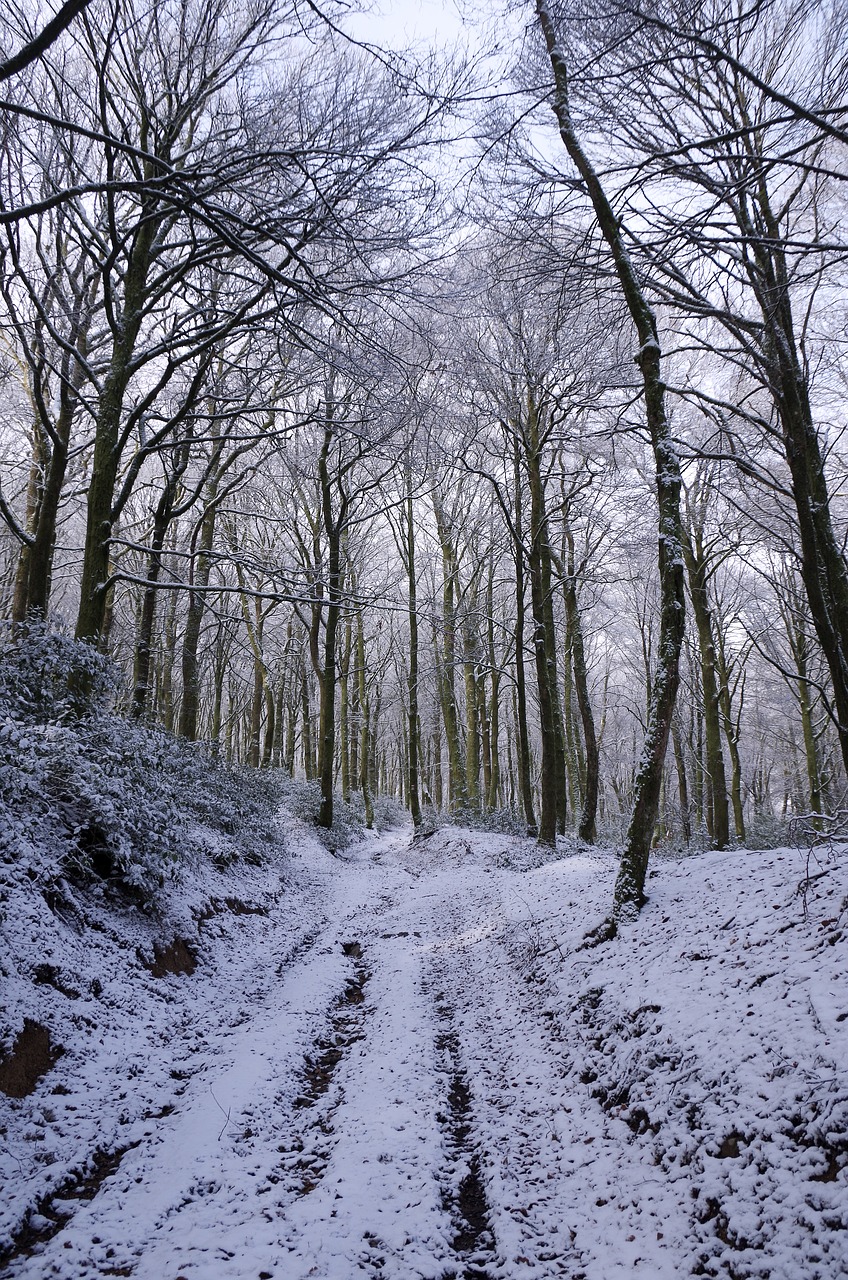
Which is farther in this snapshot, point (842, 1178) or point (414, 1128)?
point (414, 1128)

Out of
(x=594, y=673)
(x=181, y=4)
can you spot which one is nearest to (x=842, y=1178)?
(x=181, y=4)

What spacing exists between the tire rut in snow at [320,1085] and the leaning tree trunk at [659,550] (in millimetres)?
2615

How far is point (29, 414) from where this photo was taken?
1343cm

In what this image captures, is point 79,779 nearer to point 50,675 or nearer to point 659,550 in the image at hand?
point 50,675

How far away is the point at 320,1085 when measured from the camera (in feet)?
14.1

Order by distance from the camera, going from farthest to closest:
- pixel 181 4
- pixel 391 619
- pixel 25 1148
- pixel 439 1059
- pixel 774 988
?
pixel 391 619 < pixel 181 4 < pixel 439 1059 < pixel 774 988 < pixel 25 1148

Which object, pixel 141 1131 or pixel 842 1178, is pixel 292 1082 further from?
pixel 842 1178

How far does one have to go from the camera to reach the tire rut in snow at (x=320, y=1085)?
3.34m

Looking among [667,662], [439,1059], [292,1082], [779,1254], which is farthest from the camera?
[667,662]

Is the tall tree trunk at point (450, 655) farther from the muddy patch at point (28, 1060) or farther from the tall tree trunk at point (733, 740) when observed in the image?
the muddy patch at point (28, 1060)

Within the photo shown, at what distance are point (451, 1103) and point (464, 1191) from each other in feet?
2.67

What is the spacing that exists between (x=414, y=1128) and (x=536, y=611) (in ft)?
35.9

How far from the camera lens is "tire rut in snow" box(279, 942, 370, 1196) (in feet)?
11.0

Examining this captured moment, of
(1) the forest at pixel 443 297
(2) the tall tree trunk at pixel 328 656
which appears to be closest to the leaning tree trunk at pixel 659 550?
(1) the forest at pixel 443 297
